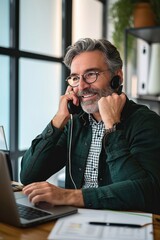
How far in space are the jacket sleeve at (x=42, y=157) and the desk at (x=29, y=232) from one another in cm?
63

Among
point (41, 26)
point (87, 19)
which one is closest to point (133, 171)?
point (41, 26)

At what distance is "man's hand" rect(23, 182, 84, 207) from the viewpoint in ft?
3.56

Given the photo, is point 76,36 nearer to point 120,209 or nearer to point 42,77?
point 42,77

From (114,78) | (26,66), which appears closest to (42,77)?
(26,66)

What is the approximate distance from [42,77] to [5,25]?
64cm

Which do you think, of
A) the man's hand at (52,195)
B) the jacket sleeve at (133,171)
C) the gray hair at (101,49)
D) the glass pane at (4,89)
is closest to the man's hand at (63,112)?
the gray hair at (101,49)

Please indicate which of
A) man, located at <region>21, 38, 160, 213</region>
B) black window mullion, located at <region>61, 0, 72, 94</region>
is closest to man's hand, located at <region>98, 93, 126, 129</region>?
man, located at <region>21, 38, 160, 213</region>

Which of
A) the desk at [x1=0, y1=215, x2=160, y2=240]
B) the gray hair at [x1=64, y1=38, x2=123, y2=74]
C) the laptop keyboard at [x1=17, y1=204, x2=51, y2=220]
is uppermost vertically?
the gray hair at [x1=64, y1=38, x2=123, y2=74]

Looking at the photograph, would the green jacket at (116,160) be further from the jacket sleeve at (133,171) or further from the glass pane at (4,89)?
the glass pane at (4,89)

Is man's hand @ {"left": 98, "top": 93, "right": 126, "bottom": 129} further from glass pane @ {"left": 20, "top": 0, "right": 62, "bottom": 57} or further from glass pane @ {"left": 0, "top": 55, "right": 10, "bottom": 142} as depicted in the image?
glass pane @ {"left": 20, "top": 0, "right": 62, "bottom": 57}

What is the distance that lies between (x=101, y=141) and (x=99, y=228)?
0.68 m

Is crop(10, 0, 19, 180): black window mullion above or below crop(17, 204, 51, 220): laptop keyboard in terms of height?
above

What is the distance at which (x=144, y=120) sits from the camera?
1.43 m

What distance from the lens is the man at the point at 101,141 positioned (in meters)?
1.21
